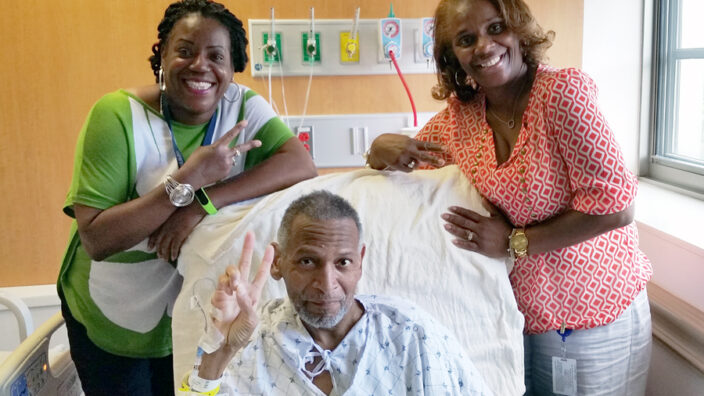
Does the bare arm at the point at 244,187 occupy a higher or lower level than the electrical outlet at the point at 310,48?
lower

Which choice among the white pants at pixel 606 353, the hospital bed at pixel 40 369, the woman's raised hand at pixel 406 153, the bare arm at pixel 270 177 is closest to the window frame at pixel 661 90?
the white pants at pixel 606 353

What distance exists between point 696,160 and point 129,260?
6.42 feet

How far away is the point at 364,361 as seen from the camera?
1231 millimetres

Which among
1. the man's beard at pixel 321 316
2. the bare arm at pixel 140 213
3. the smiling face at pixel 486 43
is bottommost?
the man's beard at pixel 321 316

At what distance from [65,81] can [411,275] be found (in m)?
1.68

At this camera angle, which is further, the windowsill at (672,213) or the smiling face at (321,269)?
the windowsill at (672,213)

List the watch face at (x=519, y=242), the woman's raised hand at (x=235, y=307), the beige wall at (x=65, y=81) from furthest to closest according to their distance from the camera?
the beige wall at (x=65, y=81) < the watch face at (x=519, y=242) < the woman's raised hand at (x=235, y=307)

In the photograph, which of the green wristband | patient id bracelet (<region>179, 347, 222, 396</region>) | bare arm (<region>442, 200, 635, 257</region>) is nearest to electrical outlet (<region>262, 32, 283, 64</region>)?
the green wristband

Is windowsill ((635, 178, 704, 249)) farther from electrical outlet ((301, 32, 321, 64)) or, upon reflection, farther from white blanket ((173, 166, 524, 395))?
electrical outlet ((301, 32, 321, 64))

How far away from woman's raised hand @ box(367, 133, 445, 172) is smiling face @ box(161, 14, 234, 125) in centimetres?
44

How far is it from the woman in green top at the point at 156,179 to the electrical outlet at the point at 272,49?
0.79 metres

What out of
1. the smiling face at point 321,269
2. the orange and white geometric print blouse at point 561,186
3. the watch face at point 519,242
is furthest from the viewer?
the watch face at point 519,242

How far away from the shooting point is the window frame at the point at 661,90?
238cm

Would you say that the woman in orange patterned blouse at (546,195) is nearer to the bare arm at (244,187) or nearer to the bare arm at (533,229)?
the bare arm at (533,229)
